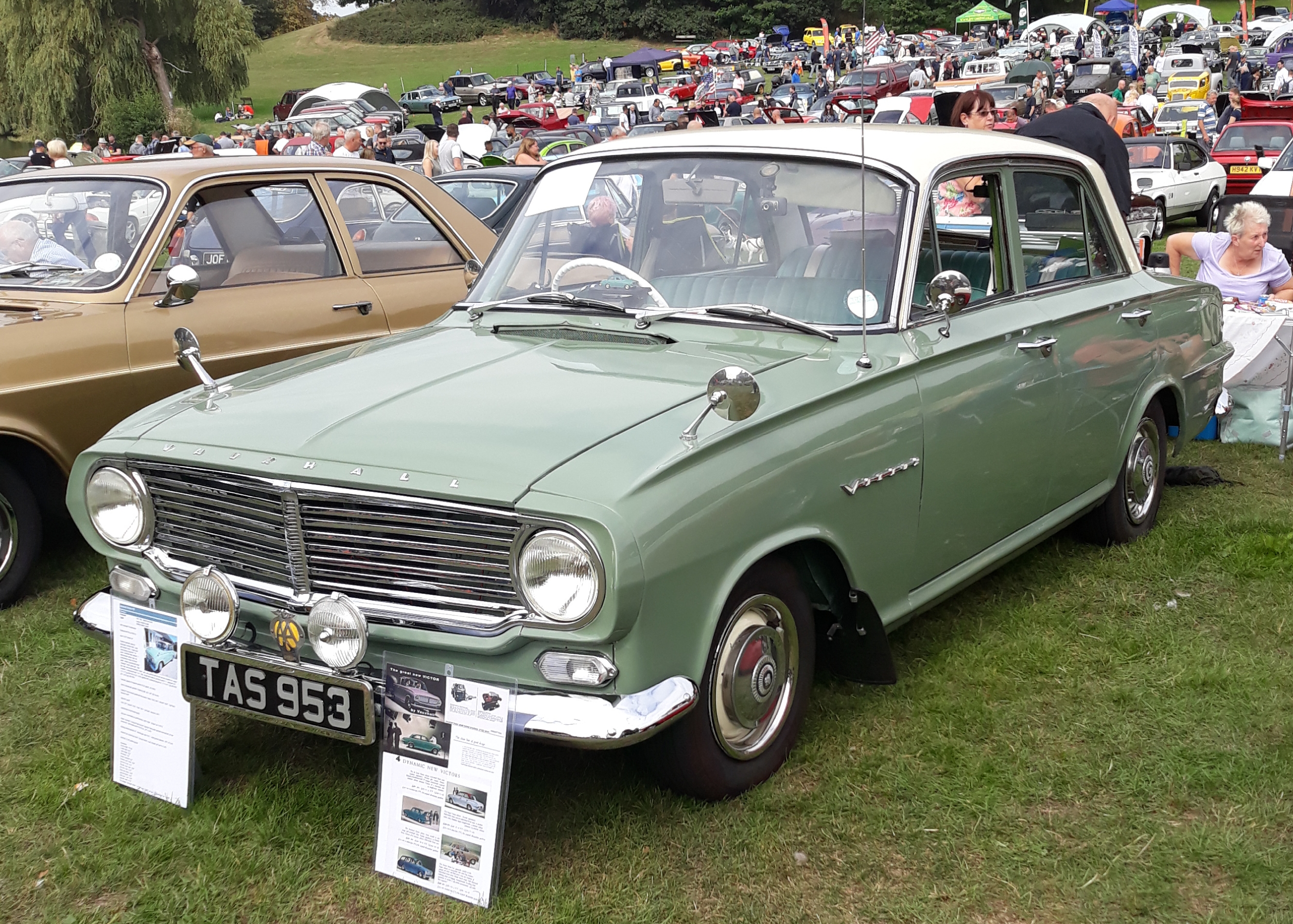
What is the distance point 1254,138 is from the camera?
1888cm

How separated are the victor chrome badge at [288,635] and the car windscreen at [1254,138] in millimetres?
19109

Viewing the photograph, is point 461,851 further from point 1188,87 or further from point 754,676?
point 1188,87

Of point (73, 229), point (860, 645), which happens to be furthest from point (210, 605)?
point (73, 229)

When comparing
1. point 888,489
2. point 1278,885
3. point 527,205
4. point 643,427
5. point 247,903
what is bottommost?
point 247,903

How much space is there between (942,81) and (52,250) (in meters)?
42.5

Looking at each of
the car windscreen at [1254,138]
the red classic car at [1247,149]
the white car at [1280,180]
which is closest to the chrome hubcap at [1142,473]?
the white car at [1280,180]

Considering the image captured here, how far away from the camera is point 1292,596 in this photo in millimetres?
4766

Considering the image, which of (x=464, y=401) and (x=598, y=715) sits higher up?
(x=464, y=401)

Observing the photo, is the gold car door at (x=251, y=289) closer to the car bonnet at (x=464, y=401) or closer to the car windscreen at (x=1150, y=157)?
the car bonnet at (x=464, y=401)

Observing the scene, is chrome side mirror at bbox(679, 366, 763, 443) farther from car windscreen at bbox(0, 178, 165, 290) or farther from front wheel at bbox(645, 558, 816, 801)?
car windscreen at bbox(0, 178, 165, 290)

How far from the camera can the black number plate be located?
9.52 feet

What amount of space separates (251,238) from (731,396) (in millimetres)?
3537

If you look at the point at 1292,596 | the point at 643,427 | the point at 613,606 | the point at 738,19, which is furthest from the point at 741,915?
the point at 738,19

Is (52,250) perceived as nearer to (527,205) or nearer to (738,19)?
(527,205)
